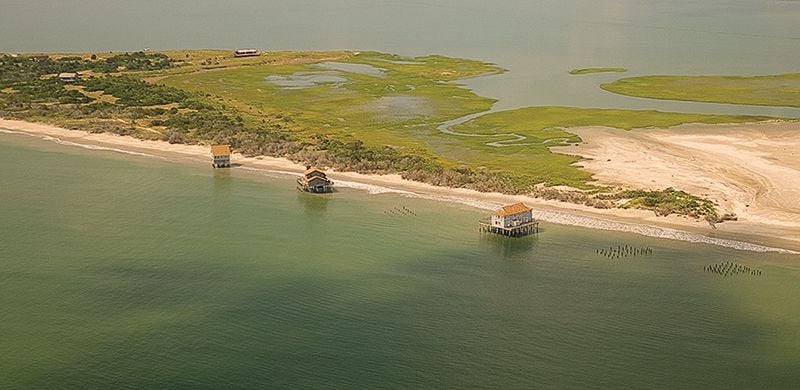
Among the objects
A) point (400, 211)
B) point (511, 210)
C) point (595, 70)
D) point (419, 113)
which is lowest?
point (400, 211)

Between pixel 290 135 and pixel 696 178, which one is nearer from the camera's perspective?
pixel 696 178

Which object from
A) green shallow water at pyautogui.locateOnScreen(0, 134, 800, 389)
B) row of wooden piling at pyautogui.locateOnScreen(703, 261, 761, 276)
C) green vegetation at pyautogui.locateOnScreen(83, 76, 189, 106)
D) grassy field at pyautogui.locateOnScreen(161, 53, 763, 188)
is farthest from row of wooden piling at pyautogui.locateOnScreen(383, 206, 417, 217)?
green vegetation at pyautogui.locateOnScreen(83, 76, 189, 106)

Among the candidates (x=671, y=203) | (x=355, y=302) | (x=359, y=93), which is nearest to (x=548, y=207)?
(x=671, y=203)

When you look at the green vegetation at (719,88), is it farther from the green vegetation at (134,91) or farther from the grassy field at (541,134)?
the green vegetation at (134,91)

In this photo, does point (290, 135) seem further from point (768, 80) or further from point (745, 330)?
point (768, 80)

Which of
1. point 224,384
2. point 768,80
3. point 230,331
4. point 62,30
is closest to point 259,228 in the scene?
point 230,331

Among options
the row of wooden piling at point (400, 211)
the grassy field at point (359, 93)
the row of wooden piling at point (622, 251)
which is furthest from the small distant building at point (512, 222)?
the grassy field at point (359, 93)

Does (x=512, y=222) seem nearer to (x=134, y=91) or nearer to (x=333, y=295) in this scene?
(x=333, y=295)

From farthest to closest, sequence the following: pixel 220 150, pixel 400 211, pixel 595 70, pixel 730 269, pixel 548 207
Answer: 1. pixel 595 70
2. pixel 220 150
3. pixel 548 207
4. pixel 400 211
5. pixel 730 269
